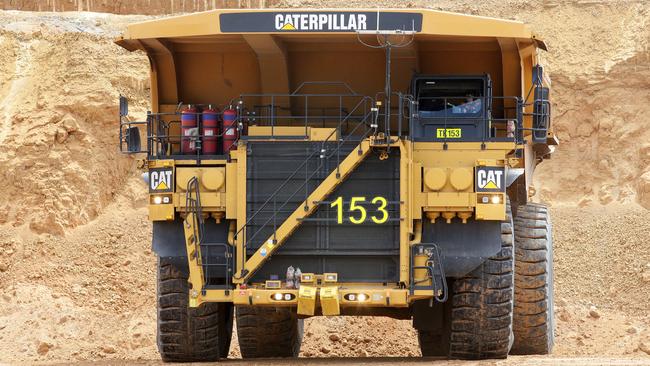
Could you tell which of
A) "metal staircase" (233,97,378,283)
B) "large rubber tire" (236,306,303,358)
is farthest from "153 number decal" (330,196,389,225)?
"large rubber tire" (236,306,303,358)

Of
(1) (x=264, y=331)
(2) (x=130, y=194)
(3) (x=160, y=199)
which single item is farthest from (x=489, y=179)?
(2) (x=130, y=194)

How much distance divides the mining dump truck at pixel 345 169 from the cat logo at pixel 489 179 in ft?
0.05

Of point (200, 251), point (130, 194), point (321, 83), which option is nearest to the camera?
point (200, 251)

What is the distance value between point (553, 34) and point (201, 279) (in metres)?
20.2

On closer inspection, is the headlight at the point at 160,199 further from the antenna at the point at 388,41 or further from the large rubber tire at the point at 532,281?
the large rubber tire at the point at 532,281

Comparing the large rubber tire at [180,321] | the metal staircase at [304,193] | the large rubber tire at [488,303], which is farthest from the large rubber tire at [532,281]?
the large rubber tire at [180,321]

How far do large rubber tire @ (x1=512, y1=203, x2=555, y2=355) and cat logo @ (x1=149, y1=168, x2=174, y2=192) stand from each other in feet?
14.3

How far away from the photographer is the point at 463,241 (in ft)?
50.2

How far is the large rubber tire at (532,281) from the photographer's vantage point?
689 inches

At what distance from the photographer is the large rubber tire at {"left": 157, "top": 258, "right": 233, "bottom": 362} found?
16.1 metres

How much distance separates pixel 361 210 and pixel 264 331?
12.1 ft

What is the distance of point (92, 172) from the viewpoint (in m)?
30.0

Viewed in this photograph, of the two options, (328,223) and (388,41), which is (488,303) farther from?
(388,41)

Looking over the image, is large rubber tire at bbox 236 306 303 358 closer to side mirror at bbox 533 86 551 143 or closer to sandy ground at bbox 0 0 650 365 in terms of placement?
sandy ground at bbox 0 0 650 365
